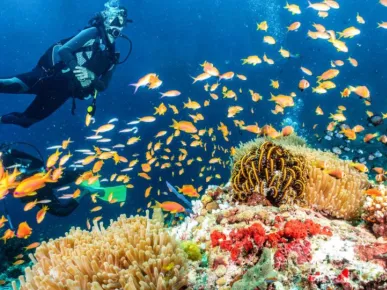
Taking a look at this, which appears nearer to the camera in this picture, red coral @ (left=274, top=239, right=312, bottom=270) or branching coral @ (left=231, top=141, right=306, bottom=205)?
red coral @ (left=274, top=239, right=312, bottom=270)

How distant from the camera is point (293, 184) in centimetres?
446

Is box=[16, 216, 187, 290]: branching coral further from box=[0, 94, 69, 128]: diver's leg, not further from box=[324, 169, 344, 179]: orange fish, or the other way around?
box=[0, 94, 69, 128]: diver's leg

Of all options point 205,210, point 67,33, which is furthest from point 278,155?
point 67,33

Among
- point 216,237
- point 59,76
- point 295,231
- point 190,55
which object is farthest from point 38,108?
point 190,55

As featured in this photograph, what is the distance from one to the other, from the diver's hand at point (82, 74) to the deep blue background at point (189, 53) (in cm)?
2745

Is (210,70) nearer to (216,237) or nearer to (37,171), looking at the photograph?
(216,237)

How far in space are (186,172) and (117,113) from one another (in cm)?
2505

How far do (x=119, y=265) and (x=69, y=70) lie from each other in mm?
9349

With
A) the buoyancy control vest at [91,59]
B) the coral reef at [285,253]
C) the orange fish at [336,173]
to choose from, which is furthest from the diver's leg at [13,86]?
the orange fish at [336,173]

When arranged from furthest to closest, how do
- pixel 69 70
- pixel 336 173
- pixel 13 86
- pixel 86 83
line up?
pixel 69 70 < pixel 13 86 < pixel 86 83 < pixel 336 173

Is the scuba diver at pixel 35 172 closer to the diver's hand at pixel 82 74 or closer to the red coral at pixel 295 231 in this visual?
the diver's hand at pixel 82 74

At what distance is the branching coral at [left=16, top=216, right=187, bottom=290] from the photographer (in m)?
2.47

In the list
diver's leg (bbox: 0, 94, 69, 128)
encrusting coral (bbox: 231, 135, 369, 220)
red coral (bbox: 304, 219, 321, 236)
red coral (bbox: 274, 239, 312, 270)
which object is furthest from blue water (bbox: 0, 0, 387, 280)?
red coral (bbox: 274, 239, 312, 270)

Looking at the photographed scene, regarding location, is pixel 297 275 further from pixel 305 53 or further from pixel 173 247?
pixel 305 53
